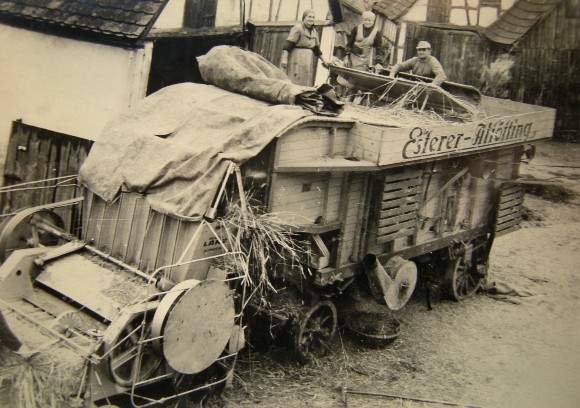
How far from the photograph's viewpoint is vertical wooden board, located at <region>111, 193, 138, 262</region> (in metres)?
6.60

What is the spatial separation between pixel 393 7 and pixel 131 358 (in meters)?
21.2

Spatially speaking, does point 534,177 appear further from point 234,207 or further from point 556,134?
point 234,207

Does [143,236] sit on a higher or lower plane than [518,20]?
lower

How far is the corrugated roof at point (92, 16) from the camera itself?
8859 mm

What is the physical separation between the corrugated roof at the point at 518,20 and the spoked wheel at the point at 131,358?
31.6 feet

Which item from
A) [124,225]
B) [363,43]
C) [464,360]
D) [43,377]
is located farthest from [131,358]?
[363,43]

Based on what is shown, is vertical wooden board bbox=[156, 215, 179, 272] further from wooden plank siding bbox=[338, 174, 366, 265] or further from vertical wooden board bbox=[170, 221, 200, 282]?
wooden plank siding bbox=[338, 174, 366, 265]

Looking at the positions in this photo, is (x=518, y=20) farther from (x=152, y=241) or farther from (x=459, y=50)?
(x=152, y=241)

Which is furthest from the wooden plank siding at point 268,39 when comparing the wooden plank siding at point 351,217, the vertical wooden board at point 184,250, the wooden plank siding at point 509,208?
the vertical wooden board at point 184,250

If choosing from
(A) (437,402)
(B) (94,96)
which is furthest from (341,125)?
(B) (94,96)

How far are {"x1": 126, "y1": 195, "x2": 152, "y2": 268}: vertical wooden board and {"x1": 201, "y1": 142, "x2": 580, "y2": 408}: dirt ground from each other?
1855 millimetres

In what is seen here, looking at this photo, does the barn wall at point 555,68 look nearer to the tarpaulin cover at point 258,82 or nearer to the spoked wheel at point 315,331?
the tarpaulin cover at point 258,82

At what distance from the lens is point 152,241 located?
6.41m

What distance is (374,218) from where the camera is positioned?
7.45m
